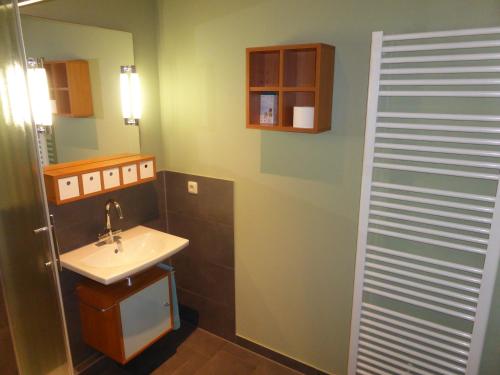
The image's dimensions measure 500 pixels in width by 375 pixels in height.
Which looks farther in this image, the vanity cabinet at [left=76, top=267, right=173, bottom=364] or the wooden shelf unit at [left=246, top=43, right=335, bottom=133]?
the vanity cabinet at [left=76, top=267, right=173, bottom=364]

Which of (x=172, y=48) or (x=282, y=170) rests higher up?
(x=172, y=48)

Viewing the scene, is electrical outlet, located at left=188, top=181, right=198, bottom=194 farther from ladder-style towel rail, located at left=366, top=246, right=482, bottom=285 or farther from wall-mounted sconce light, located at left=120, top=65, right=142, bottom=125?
ladder-style towel rail, located at left=366, top=246, right=482, bottom=285

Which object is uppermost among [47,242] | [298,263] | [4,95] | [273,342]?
[4,95]

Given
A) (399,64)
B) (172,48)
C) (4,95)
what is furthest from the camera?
(172,48)

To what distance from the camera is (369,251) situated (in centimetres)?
217

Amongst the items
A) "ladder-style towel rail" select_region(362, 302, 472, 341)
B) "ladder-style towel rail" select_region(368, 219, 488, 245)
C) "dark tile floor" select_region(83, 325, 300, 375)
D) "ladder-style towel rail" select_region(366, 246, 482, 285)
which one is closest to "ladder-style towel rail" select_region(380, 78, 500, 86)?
"ladder-style towel rail" select_region(368, 219, 488, 245)

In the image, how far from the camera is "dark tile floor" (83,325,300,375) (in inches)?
105

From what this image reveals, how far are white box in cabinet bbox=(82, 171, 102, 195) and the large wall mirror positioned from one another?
0.56 ft

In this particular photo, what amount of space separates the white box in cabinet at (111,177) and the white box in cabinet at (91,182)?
0.04m

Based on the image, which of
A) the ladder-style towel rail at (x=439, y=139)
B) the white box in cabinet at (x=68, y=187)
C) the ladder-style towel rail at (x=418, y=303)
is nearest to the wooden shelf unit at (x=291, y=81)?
the ladder-style towel rail at (x=439, y=139)

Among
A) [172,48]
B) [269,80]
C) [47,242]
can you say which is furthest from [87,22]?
[47,242]

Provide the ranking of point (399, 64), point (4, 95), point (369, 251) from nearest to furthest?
point (4, 95)
point (399, 64)
point (369, 251)

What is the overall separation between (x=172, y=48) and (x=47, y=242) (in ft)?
5.25

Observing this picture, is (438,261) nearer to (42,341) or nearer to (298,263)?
(298,263)
